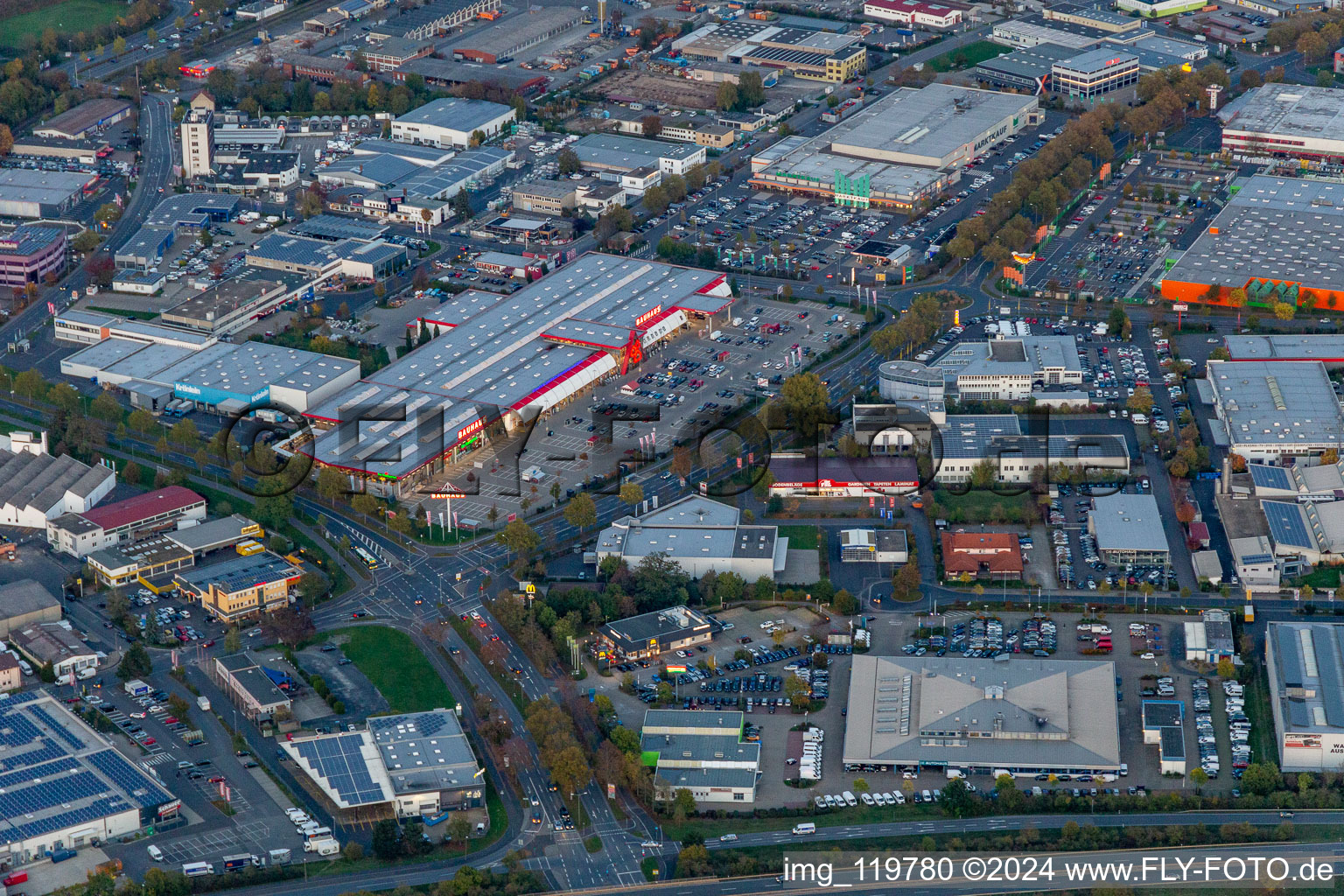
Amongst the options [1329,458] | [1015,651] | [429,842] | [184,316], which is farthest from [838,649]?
[184,316]

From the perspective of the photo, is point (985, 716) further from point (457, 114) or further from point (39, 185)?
point (39, 185)

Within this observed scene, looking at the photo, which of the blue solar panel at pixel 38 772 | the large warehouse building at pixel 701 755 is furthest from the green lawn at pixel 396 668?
the blue solar panel at pixel 38 772

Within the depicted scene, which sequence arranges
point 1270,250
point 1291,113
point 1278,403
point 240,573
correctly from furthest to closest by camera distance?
1. point 1291,113
2. point 1270,250
3. point 1278,403
4. point 240,573

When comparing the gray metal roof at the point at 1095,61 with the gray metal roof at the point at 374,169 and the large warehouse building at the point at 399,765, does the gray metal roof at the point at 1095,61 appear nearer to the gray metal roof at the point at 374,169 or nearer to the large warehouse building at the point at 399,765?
the gray metal roof at the point at 374,169

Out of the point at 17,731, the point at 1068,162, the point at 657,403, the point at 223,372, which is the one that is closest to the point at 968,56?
the point at 1068,162

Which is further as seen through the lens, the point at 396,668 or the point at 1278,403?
the point at 1278,403
